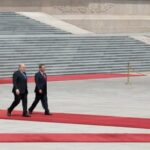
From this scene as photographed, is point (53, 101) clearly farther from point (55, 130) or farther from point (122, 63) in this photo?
point (122, 63)

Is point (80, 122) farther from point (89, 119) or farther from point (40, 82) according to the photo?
point (40, 82)

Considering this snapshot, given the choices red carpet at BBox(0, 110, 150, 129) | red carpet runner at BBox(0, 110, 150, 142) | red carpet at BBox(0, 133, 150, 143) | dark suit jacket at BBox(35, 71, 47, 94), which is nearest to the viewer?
red carpet at BBox(0, 133, 150, 143)

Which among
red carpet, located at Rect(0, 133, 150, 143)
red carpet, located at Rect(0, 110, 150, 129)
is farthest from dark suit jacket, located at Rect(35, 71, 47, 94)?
red carpet, located at Rect(0, 133, 150, 143)

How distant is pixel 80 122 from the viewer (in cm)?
1461

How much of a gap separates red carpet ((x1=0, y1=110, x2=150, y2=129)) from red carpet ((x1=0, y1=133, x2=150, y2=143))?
4.74 feet

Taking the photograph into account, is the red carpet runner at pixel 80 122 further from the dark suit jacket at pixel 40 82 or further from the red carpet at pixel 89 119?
the dark suit jacket at pixel 40 82

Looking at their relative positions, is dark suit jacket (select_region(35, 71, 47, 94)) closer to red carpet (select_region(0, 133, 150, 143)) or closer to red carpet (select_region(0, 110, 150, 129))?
red carpet (select_region(0, 110, 150, 129))

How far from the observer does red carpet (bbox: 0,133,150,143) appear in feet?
39.6

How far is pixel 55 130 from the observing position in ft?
43.7

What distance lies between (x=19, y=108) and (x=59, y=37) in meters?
17.9

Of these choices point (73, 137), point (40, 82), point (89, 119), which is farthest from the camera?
point (40, 82)

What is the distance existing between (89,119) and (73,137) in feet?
9.10

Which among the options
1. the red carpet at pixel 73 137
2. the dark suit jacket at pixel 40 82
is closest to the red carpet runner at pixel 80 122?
the red carpet at pixel 73 137

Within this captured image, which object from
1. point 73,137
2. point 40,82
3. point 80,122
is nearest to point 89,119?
point 80,122
